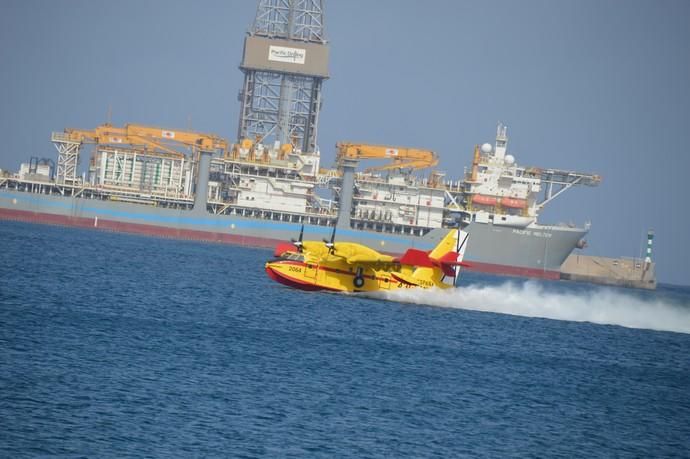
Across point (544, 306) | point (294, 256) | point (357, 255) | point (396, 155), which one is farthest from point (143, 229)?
point (357, 255)

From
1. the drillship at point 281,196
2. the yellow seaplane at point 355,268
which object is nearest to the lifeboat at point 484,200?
the drillship at point 281,196

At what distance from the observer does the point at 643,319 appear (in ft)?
208

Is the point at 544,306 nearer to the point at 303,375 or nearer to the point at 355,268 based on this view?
the point at 355,268

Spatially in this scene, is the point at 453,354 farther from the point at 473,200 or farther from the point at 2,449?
the point at 473,200

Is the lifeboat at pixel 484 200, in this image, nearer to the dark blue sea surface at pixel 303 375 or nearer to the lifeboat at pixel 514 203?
the lifeboat at pixel 514 203

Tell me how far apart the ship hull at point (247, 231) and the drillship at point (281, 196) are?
0.11 m

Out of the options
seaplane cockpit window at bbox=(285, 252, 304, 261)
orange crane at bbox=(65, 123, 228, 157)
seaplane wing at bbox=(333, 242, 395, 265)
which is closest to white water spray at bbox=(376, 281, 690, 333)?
seaplane wing at bbox=(333, 242, 395, 265)

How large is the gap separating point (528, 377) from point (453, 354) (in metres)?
3.69

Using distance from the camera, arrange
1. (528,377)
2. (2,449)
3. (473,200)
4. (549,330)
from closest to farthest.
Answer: (2,449) < (528,377) < (549,330) < (473,200)

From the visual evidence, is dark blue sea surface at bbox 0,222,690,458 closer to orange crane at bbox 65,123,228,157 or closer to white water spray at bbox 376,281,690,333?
white water spray at bbox 376,281,690,333

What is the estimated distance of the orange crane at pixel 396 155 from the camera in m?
109

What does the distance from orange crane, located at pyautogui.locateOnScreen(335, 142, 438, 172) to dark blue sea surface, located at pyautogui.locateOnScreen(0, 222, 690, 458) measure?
169 ft

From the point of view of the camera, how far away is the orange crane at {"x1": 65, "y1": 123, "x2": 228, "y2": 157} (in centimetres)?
11025

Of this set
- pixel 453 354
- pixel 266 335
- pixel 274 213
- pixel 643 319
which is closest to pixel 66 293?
pixel 266 335
